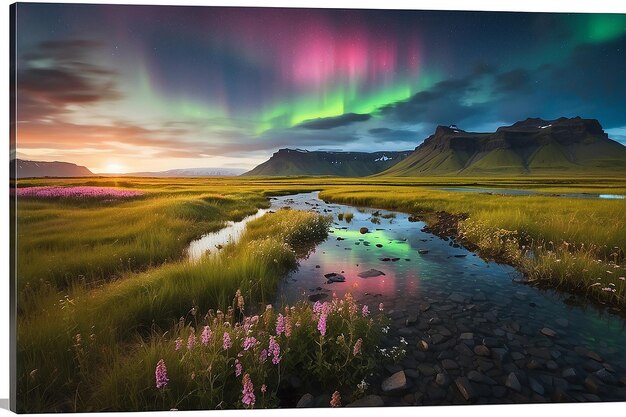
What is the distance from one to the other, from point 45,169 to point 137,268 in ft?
9.98

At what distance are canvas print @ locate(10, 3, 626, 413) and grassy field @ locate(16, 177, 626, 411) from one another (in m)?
0.04

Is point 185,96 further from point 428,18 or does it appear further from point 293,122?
point 428,18

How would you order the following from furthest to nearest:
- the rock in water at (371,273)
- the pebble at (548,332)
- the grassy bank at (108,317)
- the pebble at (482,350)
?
1. the rock in water at (371,273)
2. the pebble at (548,332)
3. the pebble at (482,350)
4. the grassy bank at (108,317)

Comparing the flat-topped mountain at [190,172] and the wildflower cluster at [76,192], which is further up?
the flat-topped mountain at [190,172]

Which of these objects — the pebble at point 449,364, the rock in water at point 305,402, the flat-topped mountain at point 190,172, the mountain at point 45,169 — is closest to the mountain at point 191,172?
the flat-topped mountain at point 190,172

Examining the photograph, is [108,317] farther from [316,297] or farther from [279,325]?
[316,297]

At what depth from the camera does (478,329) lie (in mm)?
4879

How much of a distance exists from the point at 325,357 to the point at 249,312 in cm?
217

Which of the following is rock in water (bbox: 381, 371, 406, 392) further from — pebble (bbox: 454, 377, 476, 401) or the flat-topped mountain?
the flat-topped mountain

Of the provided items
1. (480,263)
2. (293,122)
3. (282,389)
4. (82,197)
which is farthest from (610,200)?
(82,197)

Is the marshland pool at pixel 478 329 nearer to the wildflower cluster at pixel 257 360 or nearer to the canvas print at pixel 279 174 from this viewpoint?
the canvas print at pixel 279 174

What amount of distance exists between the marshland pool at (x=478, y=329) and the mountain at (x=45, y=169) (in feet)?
13.9

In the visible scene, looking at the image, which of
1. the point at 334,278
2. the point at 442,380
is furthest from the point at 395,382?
the point at 334,278

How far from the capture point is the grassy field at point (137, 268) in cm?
345
